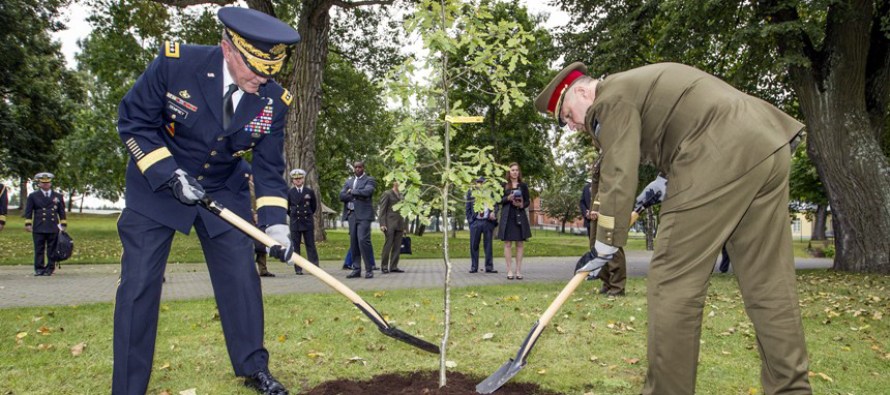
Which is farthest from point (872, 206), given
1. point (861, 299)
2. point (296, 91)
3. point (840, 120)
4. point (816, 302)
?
point (296, 91)

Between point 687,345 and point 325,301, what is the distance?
6019 millimetres

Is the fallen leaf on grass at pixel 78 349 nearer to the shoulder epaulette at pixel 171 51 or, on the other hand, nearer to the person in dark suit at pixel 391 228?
the shoulder epaulette at pixel 171 51

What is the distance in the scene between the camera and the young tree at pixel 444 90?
4094 millimetres

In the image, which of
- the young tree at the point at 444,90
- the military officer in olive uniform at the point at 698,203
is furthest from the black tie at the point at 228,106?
the military officer in olive uniform at the point at 698,203

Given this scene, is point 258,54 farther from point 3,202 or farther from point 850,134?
point 850,134

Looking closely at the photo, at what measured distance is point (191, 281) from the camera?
446 inches

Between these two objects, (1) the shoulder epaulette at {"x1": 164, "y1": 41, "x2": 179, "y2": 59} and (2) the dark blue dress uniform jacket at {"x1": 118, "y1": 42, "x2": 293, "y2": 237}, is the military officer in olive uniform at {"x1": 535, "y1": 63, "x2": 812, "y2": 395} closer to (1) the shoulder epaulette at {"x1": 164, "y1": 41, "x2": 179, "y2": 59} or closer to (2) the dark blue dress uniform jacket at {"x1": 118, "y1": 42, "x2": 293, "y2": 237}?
(2) the dark blue dress uniform jacket at {"x1": 118, "y1": 42, "x2": 293, "y2": 237}

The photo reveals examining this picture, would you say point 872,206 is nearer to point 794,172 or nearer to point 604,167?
point 604,167

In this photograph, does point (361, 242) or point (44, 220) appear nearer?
point (361, 242)

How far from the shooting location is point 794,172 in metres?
31.8

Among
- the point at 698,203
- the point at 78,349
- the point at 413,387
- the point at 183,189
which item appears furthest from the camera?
the point at 78,349

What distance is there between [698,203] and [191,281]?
34.0ft

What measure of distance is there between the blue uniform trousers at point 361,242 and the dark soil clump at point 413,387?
25.3ft

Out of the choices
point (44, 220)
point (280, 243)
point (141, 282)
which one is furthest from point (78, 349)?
point (44, 220)
